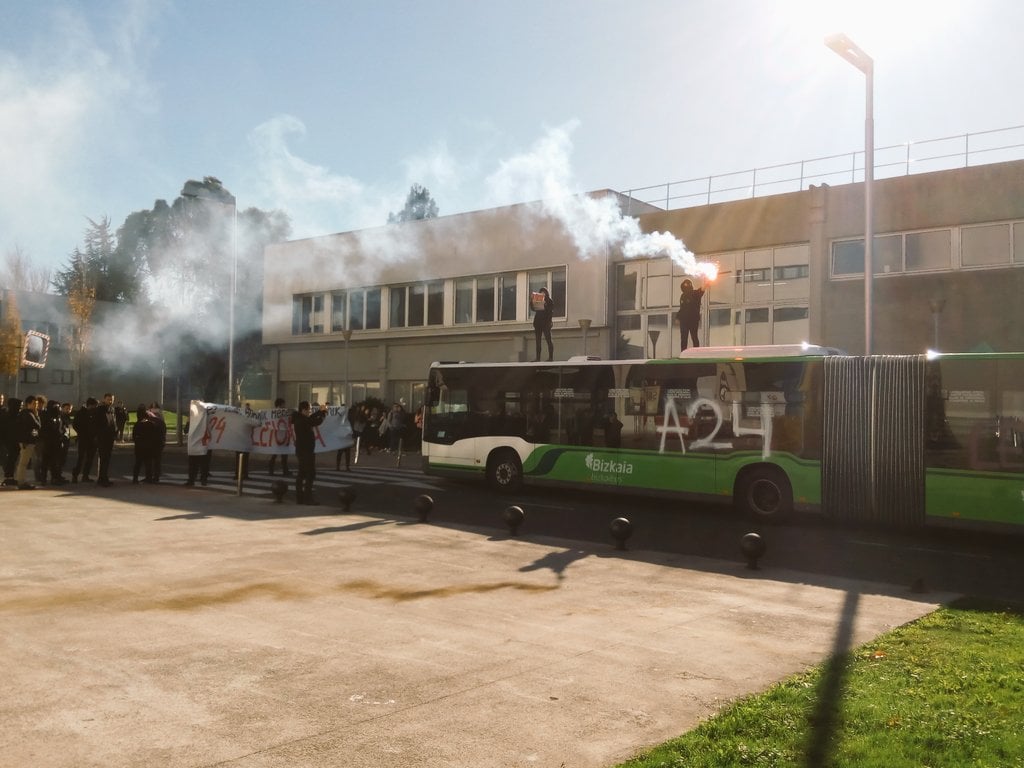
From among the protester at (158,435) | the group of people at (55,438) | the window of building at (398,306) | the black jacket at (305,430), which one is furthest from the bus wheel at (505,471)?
the window of building at (398,306)

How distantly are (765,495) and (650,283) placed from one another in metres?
14.3

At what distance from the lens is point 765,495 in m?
14.6

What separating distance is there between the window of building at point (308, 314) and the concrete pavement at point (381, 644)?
26.2m

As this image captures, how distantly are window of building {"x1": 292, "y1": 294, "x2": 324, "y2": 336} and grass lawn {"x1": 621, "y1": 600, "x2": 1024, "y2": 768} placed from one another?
109 feet

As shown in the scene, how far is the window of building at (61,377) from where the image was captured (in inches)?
2146

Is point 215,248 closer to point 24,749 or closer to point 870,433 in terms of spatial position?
point 870,433

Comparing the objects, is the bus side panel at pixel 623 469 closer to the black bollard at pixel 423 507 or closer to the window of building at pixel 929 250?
the black bollard at pixel 423 507

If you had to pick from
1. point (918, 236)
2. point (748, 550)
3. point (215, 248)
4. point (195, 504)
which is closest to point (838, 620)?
point (748, 550)

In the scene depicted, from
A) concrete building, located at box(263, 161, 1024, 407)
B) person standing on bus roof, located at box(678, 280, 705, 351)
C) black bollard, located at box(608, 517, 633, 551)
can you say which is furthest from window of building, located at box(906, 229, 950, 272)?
black bollard, located at box(608, 517, 633, 551)

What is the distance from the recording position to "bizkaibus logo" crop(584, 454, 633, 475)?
53.2 ft

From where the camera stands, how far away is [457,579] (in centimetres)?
922

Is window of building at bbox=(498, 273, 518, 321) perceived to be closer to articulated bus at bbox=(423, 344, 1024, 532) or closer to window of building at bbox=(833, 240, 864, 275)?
window of building at bbox=(833, 240, 864, 275)

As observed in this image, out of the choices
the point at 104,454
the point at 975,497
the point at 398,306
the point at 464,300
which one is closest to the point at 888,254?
the point at 975,497

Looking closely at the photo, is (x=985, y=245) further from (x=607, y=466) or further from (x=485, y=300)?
(x=485, y=300)
